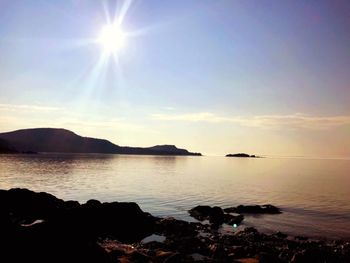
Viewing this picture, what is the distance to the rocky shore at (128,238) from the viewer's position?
18.6m

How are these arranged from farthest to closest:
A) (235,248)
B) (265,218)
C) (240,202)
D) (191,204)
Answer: (240,202) → (191,204) → (265,218) → (235,248)

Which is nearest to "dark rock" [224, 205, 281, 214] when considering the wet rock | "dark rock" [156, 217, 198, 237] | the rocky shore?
the rocky shore

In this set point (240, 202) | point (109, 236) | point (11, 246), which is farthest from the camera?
point (240, 202)

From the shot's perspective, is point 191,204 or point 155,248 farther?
point 191,204

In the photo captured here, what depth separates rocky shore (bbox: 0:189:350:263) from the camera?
18.6 m


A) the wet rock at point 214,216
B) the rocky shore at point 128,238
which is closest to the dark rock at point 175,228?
the rocky shore at point 128,238

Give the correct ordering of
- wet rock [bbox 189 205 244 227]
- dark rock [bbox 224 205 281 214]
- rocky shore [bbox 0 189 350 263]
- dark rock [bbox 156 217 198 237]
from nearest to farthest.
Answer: rocky shore [bbox 0 189 350 263], dark rock [bbox 156 217 198 237], wet rock [bbox 189 205 244 227], dark rock [bbox 224 205 281 214]

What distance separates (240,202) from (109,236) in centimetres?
3610

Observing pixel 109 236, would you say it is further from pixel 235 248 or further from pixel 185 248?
pixel 235 248

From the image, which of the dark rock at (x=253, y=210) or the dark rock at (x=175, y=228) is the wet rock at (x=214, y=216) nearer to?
the dark rock at (x=175, y=228)

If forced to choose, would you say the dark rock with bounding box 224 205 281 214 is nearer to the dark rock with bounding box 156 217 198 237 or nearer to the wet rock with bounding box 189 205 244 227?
the wet rock with bounding box 189 205 244 227

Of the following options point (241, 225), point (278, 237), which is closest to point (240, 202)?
point (241, 225)

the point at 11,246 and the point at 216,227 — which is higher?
the point at 11,246

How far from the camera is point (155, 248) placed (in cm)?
3045
